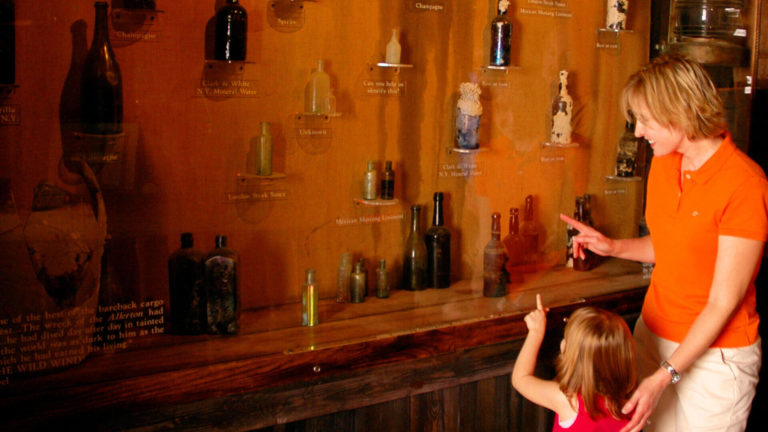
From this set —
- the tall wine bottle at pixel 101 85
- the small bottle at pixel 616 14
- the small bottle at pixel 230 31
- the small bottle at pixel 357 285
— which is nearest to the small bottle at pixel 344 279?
the small bottle at pixel 357 285

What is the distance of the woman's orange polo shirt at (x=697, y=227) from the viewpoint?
1888 millimetres

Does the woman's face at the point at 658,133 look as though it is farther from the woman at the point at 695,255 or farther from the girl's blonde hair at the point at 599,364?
the girl's blonde hair at the point at 599,364

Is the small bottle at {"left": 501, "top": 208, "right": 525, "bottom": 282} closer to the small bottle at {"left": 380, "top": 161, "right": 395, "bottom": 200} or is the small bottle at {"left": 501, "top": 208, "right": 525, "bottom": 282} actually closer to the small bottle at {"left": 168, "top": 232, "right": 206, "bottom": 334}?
the small bottle at {"left": 380, "top": 161, "right": 395, "bottom": 200}

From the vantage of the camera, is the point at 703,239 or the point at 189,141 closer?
the point at 703,239

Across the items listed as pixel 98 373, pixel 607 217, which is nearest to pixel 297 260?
pixel 98 373

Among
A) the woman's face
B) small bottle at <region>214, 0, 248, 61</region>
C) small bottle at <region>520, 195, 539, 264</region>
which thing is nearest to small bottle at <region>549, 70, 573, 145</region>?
small bottle at <region>520, 195, 539, 264</region>

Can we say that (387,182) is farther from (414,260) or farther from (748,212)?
(748,212)

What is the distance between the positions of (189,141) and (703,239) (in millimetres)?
1481

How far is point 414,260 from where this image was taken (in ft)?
8.93

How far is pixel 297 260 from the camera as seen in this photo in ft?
8.13

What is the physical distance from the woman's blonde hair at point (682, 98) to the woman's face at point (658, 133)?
13mm

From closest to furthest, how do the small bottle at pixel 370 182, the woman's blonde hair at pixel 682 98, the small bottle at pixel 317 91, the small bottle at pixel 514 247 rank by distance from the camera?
the woman's blonde hair at pixel 682 98, the small bottle at pixel 317 91, the small bottle at pixel 370 182, the small bottle at pixel 514 247

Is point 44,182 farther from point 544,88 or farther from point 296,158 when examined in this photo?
point 544,88

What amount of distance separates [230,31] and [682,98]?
4.22 ft
